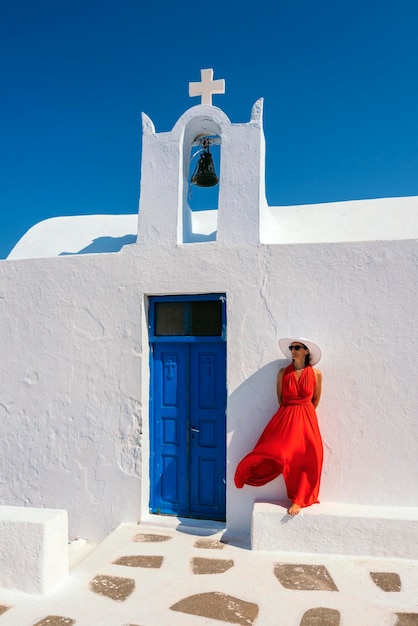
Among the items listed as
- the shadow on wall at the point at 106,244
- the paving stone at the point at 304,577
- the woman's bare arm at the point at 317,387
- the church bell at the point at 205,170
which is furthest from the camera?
the shadow on wall at the point at 106,244

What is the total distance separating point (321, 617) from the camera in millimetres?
3021

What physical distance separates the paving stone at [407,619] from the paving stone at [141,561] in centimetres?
179

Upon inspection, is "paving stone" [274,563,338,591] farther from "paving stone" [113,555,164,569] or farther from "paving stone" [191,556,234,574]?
"paving stone" [113,555,164,569]

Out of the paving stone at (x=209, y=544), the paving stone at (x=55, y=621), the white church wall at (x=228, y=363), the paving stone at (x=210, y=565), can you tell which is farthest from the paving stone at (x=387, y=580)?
the paving stone at (x=55, y=621)

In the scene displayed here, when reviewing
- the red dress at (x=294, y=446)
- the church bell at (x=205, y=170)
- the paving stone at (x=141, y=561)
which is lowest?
the paving stone at (x=141, y=561)

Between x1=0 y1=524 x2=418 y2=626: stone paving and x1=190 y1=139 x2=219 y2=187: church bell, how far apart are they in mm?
3923

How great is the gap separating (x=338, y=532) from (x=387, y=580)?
20.8 inches

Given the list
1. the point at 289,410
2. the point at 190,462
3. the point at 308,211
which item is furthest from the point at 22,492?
the point at 308,211

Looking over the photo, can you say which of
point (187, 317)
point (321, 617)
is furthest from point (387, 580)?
point (187, 317)

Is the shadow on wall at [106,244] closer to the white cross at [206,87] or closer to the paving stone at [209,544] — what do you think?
the white cross at [206,87]

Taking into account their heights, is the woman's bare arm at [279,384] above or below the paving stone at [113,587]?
above

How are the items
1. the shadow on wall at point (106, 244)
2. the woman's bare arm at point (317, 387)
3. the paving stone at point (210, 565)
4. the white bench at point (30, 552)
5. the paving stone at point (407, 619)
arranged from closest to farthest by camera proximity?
the paving stone at point (407, 619)
the white bench at point (30, 552)
the paving stone at point (210, 565)
the woman's bare arm at point (317, 387)
the shadow on wall at point (106, 244)

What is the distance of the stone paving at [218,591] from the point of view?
3027 mm

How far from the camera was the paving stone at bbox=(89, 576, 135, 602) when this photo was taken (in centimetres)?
331
